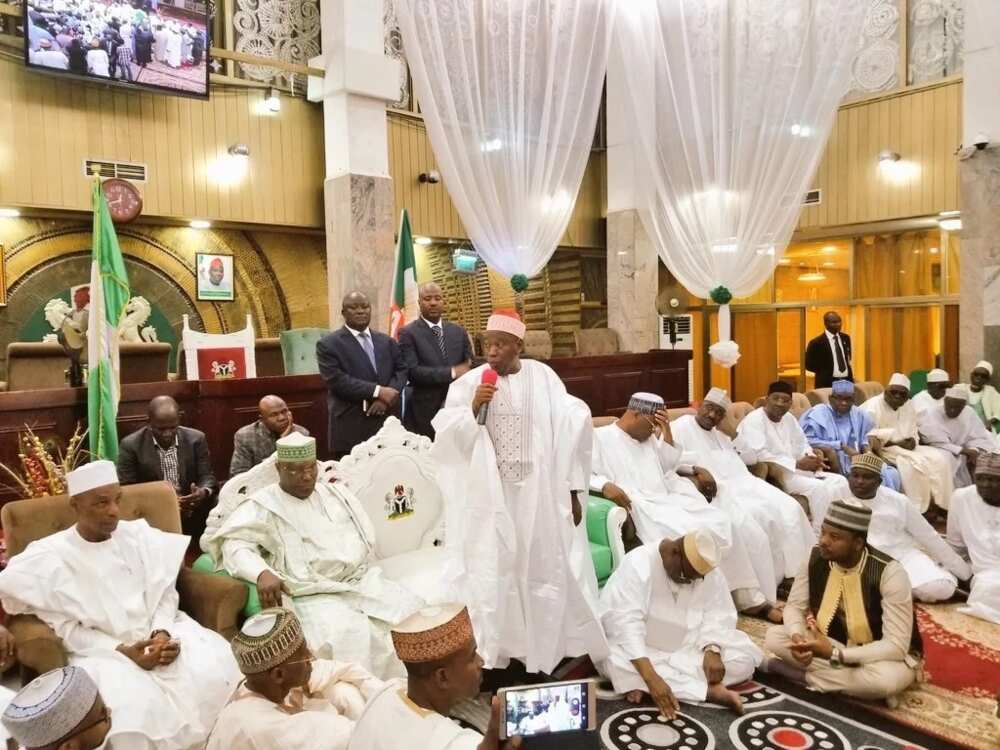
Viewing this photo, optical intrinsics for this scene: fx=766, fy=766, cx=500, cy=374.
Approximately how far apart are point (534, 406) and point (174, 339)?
673cm

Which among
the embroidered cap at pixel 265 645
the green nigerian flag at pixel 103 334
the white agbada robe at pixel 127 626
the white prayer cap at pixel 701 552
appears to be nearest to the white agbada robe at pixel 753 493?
the white prayer cap at pixel 701 552

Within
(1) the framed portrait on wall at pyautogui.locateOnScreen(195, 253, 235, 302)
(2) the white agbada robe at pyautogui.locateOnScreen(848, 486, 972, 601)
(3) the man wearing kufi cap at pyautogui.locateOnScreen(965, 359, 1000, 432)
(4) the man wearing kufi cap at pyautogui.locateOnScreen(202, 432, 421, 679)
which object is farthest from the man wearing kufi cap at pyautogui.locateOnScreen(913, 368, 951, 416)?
(1) the framed portrait on wall at pyautogui.locateOnScreen(195, 253, 235, 302)

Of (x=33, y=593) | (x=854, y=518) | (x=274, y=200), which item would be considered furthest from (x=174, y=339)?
(x=854, y=518)

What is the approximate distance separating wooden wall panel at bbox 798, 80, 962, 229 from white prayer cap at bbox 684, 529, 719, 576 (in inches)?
324

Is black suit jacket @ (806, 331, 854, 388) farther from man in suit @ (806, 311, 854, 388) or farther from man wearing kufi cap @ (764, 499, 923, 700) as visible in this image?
man wearing kufi cap @ (764, 499, 923, 700)

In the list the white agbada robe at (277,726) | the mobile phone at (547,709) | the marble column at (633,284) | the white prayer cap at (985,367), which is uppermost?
the marble column at (633,284)

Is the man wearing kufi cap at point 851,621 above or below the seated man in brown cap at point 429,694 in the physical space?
below

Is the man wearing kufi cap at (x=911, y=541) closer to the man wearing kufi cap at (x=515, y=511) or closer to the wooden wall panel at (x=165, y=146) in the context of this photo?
the man wearing kufi cap at (x=515, y=511)

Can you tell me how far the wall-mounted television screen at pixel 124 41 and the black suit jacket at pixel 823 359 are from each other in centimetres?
728

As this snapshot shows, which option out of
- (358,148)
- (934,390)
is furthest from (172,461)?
(934,390)

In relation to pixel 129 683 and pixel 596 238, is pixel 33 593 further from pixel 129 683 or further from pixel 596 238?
pixel 596 238

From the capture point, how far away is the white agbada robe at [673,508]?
4.39 metres

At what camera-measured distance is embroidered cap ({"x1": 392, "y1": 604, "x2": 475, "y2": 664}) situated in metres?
1.66

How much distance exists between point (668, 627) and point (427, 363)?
2326 mm
